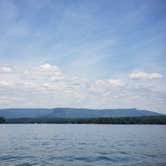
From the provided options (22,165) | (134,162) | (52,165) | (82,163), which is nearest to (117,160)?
(134,162)

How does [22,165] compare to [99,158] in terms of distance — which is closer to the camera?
[22,165]

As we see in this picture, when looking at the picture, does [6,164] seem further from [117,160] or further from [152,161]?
[152,161]

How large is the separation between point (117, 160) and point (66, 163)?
284 inches

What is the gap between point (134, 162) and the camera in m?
32.3

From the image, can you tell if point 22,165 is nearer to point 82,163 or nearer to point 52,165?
point 52,165

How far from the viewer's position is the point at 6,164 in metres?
30.6

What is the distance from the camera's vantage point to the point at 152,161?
33.0 metres

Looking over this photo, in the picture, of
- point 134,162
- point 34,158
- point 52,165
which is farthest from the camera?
point 34,158

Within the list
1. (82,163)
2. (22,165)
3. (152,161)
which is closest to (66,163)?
(82,163)

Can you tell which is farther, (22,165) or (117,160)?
(117,160)

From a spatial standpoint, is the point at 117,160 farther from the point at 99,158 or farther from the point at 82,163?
the point at 82,163

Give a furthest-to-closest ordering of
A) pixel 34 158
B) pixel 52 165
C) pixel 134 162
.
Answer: pixel 34 158 → pixel 134 162 → pixel 52 165

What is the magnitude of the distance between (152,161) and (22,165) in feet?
54.2

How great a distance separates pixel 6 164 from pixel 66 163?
7232mm
